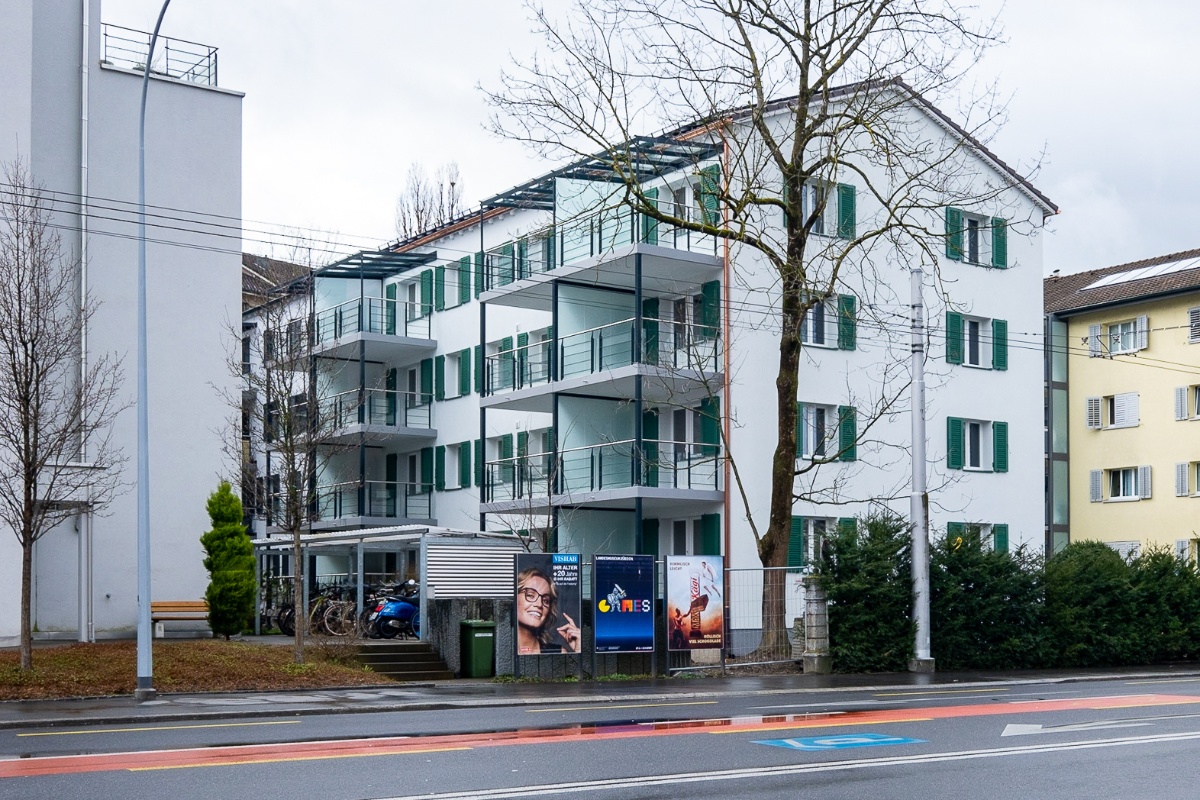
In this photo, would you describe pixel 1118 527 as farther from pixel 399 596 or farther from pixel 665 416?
pixel 399 596

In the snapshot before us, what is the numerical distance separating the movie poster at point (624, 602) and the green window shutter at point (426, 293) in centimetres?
2463

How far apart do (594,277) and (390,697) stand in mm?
18960

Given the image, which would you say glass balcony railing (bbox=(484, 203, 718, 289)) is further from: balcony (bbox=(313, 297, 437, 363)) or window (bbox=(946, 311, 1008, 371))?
window (bbox=(946, 311, 1008, 371))

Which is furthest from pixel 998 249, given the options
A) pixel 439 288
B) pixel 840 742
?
pixel 840 742

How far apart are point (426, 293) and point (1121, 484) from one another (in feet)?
88.2

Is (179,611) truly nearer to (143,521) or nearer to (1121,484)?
(143,521)

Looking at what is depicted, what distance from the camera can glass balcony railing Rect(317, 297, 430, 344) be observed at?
49062mm

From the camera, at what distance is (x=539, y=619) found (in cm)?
2497

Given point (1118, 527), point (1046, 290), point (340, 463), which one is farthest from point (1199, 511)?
point (340, 463)

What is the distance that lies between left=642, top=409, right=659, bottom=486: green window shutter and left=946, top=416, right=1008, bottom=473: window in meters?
8.39

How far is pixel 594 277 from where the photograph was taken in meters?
38.3

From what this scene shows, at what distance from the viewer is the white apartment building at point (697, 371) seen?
35.9 metres

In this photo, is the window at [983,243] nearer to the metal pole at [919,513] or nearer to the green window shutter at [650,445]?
→ the green window shutter at [650,445]

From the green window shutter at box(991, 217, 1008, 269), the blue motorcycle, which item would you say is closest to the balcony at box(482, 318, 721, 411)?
the blue motorcycle
